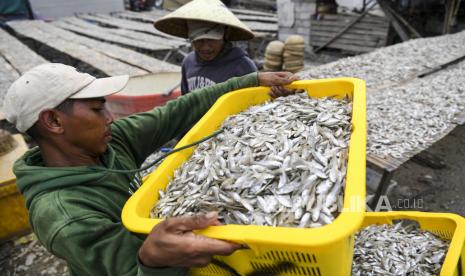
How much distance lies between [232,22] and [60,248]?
204 centimetres

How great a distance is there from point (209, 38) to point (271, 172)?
1670 mm

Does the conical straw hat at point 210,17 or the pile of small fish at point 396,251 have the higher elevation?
the conical straw hat at point 210,17

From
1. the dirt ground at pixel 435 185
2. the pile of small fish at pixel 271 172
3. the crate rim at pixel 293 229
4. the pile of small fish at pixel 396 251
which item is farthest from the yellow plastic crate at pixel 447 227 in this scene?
the dirt ground at pixel 435 185

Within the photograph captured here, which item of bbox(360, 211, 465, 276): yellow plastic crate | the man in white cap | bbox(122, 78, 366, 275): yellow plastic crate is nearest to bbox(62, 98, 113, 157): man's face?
the man in white cap

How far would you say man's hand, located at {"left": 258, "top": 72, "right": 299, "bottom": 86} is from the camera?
2125mm

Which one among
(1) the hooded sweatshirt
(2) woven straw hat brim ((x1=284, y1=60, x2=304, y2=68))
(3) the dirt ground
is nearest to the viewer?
(1) the hooded sweatshirt

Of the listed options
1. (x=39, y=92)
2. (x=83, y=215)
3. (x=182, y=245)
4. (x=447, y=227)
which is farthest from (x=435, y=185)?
(x=39, y=92)

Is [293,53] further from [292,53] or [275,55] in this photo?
[275,55]

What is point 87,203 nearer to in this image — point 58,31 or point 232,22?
point 232,22

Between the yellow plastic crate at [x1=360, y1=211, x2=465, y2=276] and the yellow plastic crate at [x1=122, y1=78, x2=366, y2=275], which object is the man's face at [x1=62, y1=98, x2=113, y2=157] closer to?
the yellow plastic crate at [x1=122, y1=78, x2=366, y2=275]

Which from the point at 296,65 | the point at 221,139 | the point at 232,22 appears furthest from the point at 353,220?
the point at 296,65

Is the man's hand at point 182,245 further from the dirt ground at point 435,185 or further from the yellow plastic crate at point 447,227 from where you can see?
the dirt ground at point 435,185

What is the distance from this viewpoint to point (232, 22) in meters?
2.60

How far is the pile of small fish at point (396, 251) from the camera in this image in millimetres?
1740
